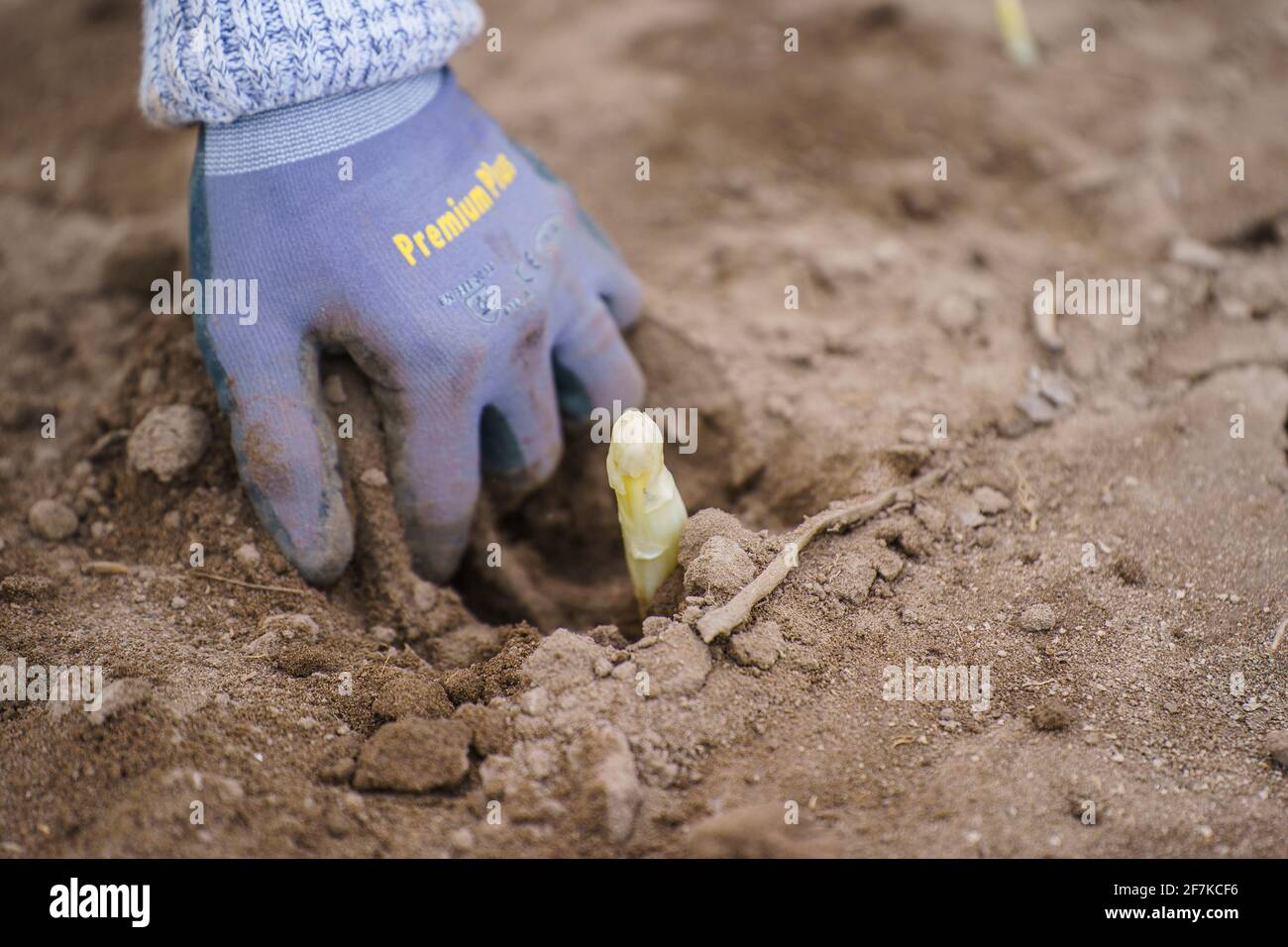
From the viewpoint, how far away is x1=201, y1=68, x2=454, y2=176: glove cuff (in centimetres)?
174

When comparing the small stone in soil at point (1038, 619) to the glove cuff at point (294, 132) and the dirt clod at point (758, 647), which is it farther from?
the glove cuff at point (294, 132)

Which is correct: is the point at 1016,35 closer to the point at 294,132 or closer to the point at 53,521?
the point at 294,132

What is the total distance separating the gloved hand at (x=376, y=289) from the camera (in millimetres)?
1764

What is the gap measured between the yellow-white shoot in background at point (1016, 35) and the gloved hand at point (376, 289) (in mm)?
2024

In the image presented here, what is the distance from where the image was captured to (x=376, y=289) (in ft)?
5.82

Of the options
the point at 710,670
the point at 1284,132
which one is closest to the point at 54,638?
the point at 710,670

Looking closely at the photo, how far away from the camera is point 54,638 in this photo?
1.73 meters

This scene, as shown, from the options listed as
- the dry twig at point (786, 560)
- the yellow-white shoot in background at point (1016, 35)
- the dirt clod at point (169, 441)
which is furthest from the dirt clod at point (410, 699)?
the yellow-white shoot in background at point (1016, 35)

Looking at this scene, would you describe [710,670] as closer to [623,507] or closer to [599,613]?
[623,507]

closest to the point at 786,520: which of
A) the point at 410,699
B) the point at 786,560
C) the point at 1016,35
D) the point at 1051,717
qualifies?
the point at 786,560

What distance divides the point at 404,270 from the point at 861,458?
97 centimetres

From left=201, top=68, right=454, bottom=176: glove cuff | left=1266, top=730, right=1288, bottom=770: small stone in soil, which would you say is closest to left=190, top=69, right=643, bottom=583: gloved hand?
left=201, top=68, right=454, bottom=176: glove cuff

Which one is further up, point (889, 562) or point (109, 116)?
point (109, 116)

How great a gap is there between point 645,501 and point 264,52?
97cm
